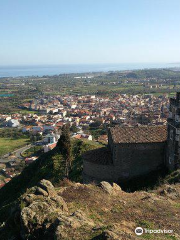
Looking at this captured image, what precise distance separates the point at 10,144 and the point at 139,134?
167ft

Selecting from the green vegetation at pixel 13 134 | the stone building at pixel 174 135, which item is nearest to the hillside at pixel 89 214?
the stone building at pixel 174 135

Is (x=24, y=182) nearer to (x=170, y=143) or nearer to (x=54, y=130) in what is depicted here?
(x=170, y=143)

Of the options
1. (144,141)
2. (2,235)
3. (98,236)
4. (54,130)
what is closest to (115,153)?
(144,141)

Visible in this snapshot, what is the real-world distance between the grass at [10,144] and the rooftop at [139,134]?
43.3 metres

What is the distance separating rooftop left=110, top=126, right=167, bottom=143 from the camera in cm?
1888

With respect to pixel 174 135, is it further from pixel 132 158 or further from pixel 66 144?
pixel 66 144

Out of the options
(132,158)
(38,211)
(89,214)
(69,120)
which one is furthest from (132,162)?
(69,120)

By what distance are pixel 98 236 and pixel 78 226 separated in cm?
115

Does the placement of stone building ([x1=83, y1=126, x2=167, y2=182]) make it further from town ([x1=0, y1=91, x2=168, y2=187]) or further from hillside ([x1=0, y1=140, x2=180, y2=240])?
town ([x1=0, y1=91, x2=168, y2=187])

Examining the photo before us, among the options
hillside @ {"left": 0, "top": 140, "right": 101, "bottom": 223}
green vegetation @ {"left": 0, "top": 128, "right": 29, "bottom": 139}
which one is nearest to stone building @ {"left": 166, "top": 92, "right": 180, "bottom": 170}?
hillside @ {"left": 0, "top": 140, "right": 101, "bottom": 223}

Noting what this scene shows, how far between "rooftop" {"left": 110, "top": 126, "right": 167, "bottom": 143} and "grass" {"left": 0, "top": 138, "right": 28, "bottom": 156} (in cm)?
A: 4326

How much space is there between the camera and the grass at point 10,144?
198 feet

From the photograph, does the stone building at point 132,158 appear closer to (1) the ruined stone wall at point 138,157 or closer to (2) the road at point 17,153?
(1) the ruined stone wall at point 138,157

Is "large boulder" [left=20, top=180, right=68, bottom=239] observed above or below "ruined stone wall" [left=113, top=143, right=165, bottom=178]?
above
